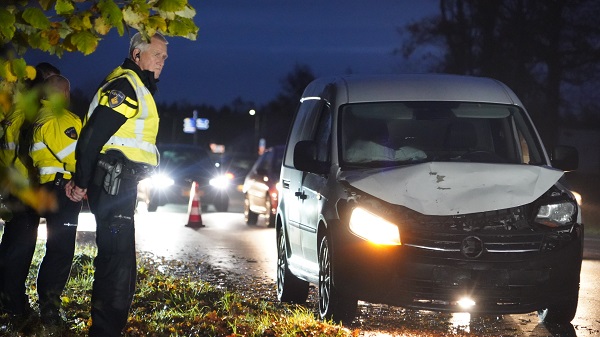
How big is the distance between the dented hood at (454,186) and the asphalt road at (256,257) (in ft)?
3.09

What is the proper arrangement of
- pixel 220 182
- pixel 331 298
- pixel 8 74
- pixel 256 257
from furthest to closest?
pixel 220 182 → pixel 256 257 → pixel 331 298 → pixel 8 74

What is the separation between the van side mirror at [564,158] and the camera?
9625 mm

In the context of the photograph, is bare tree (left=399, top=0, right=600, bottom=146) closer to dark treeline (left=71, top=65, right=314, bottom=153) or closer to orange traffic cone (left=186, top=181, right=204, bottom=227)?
orange traffic cone (left=186, top=181, right=204, bottom=227)

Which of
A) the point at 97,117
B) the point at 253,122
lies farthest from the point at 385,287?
the point at 253,122

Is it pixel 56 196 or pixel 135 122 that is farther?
pixel 56 196

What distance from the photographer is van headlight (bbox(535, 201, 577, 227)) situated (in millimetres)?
8562

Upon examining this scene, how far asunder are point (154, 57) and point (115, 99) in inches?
14.3

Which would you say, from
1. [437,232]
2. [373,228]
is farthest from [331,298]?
[437,232]

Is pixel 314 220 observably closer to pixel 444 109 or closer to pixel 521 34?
pixel 444 109

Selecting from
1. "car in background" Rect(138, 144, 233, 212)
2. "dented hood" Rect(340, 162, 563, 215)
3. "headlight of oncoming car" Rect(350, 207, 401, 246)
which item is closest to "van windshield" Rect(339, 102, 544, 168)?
"dented hood" Rect(340, 162, 563, 215)

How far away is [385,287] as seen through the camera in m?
8.42

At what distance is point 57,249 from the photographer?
320 inches

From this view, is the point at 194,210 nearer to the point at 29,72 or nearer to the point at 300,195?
the point at 300,195

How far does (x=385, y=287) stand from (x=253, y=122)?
133 metres
